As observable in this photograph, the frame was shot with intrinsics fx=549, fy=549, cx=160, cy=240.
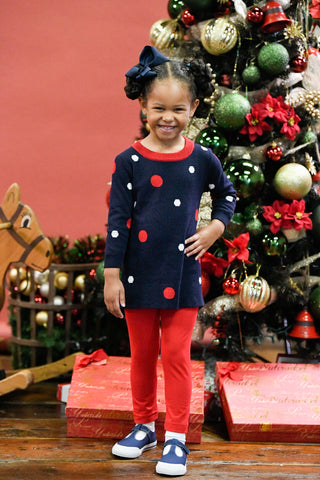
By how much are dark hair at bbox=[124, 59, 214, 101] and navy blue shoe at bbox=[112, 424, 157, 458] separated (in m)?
0.80

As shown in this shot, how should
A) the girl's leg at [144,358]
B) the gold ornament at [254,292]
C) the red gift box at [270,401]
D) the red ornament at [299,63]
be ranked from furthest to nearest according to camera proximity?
the red ornament at [299,63]
the gold ornament at [254,292]
the red gift box at [270,401]
the girl's leg at [144,358]

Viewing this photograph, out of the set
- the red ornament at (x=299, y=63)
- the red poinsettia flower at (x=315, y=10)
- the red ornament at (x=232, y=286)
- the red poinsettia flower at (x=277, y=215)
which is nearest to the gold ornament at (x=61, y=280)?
the red ornament at (x=232, y=286)

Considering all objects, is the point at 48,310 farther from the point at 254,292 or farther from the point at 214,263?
the point at 254,292

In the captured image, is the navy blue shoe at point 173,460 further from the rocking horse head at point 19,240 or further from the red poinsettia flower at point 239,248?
the rocking horse head at point 19,240

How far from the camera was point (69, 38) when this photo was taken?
248cm

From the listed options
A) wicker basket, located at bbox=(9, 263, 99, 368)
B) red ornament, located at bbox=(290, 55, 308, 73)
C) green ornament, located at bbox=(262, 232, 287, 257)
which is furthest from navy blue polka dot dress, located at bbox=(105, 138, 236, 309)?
wicker basket, located at bbox=(9, 263, 99, 368)

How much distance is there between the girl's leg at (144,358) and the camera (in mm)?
1266

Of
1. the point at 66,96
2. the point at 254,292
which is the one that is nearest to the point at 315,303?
the point at 254,292

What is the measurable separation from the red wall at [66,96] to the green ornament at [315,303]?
1212 millimetres

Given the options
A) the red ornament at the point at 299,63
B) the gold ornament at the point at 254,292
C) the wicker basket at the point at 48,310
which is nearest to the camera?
the gold ornament at the point at 254,292

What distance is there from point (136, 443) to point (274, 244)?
67 centimetres

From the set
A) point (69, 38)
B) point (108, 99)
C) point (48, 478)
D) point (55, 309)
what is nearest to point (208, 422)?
point (48, 478)

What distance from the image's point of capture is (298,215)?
1587 mm

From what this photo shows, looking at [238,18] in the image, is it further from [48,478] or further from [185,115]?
[48,478]
